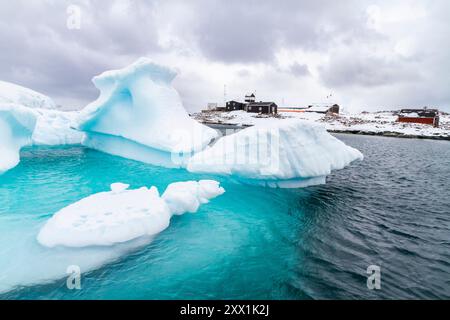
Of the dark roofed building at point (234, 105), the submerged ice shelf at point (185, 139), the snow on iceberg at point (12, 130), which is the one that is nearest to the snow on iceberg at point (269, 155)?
the submerged ice shelf at point (185, 139)

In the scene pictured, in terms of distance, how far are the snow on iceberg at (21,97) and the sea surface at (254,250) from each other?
25.8 m

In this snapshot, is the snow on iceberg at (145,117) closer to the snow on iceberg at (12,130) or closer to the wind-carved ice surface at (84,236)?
the snow on iceberg at (12,130)

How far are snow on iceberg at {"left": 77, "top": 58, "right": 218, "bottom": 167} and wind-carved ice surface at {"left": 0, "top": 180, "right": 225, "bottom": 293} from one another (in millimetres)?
6491

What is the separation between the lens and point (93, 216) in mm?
5566

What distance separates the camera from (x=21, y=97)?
32000mm

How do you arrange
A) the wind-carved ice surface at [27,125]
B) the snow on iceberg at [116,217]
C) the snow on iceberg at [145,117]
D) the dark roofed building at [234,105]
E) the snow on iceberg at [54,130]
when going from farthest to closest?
1. the dark roofed building at [234,105]
2. the snow on iceberg at [54,130]
3. the snow on iceberg at [145,117]
4. the wind-carved ice surface at [27,125]
5. the snow on iceberg at [116,217]

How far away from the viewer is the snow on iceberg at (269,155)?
9008 mm

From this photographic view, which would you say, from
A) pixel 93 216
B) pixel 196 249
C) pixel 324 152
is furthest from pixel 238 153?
pixel 93 216

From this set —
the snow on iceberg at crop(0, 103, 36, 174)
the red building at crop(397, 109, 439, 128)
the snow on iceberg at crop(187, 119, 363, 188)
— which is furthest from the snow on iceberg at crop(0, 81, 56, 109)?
the red building at crop(397, 109, 439, 128)

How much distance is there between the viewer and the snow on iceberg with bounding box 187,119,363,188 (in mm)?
9008

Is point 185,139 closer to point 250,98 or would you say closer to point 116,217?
point 116,217

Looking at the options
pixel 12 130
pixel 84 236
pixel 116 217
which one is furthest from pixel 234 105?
pixel 84 236

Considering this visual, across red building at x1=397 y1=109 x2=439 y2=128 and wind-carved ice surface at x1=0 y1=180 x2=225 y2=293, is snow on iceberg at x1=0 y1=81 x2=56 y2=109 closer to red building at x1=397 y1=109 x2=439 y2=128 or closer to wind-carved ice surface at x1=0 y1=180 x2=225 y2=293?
wind-carved ice surface at x1=0 y1=180 x2=225 y2=293
